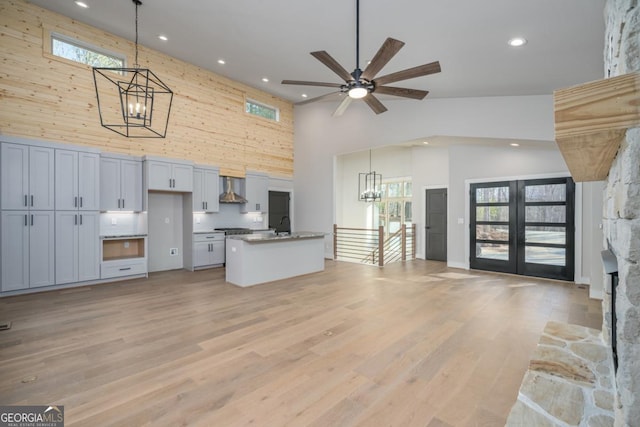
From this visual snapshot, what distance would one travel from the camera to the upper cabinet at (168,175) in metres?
6.17

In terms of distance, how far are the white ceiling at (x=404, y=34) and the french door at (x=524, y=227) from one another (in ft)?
7.18

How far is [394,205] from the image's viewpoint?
1112cm

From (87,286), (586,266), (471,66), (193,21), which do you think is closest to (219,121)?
(193,21)

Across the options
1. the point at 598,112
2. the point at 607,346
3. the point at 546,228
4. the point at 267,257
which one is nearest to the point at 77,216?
the point at 267,257

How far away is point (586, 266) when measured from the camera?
5613 mm

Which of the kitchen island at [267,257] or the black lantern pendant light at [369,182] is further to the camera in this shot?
the black lantern pendant light at [369,182]

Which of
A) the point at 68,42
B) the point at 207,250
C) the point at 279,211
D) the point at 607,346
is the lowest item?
the point at 607,346

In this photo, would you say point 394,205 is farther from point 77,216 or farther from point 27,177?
point 27,177

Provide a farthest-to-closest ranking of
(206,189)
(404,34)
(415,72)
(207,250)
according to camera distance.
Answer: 1. (206,189)
2. (207,250)
3. (404,34)
4. (415,72)

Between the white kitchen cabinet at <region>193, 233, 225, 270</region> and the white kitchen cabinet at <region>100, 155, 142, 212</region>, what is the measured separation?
1.45 meters

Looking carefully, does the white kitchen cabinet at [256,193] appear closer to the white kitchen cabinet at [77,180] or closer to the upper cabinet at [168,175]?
the upper cabinet at [168,175]

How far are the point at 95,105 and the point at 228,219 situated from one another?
12.3 ft

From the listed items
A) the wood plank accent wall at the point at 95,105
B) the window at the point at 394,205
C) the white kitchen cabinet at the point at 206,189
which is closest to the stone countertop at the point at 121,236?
the white kitchen cabinet at the point at 206,189

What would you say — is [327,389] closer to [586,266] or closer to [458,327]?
[458,327]
